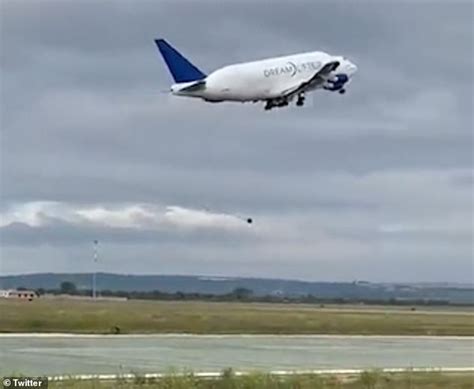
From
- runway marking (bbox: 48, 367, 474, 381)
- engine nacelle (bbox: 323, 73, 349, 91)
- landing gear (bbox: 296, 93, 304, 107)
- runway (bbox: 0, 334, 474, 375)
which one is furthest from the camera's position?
engine nacelle (bbox: 323, 73, 349, 91)

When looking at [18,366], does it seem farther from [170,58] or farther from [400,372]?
[170,58]

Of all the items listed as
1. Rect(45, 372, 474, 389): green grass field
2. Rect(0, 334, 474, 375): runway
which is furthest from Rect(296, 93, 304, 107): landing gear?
Rect(45, 372, 474, 389): green grass field

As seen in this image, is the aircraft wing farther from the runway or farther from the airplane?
the runway

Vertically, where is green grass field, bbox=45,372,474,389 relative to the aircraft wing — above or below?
below

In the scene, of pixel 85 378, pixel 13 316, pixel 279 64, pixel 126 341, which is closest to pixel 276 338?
pixel 126 341

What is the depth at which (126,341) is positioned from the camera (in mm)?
60594

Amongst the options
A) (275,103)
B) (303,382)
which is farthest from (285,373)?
(275,103)

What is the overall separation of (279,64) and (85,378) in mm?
23960

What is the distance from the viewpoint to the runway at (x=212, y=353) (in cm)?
4162

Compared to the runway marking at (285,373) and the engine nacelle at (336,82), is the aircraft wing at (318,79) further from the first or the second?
the runway marking at (285,373)

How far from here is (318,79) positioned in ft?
183

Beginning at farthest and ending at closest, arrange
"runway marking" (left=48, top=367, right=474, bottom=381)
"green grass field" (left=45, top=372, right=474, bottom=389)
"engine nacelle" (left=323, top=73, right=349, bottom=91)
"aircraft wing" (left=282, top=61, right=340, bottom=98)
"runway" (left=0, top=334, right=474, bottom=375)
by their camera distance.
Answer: "aircraft wing" (left=282, top=61, right=340, bottom=98) < "engine nacelle" (left=323, top=73, right=349, bottom=91) < "runway" (left=0, top=334, right=474, bottom=375) < "runway marking" (left=48, top=367, right=474, bottom=381) < "green grass field" (left=45, top=372, right=474, bottom=389)

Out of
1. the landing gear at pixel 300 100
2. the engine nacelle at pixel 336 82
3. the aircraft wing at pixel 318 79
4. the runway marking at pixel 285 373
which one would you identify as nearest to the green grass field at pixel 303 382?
the runway marking at pixel 285 373

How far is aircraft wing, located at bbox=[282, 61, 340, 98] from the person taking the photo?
2095 inches
